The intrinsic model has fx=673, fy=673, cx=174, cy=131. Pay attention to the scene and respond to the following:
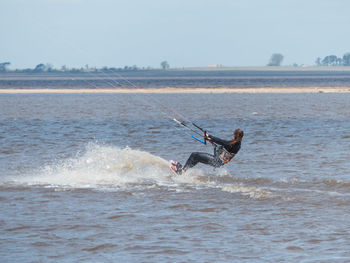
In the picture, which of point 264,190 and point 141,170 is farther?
point 141,170

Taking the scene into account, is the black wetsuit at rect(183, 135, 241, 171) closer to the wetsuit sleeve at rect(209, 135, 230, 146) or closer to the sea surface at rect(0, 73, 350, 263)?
the wetsuit sleeve at rect(209, 135, 230, 146)

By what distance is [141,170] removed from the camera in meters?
18.2

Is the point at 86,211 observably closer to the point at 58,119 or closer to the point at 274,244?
the point at 274,244

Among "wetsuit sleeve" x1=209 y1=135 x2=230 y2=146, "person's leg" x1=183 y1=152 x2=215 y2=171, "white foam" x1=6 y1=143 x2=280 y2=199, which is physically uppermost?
"wetsuit sleeve" x1=209 y1=135 x2=230 y2=146

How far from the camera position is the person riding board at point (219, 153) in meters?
16.0

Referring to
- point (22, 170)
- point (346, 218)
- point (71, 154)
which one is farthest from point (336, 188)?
point (71, 154)

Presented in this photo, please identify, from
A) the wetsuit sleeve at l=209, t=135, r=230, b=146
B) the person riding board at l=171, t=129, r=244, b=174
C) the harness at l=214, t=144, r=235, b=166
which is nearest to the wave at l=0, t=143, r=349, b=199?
the person riding board at l=171, t=129, r=244, b=174

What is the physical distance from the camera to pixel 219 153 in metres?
16.5

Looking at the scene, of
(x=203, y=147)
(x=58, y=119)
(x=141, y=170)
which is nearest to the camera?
(x=141, y=170)

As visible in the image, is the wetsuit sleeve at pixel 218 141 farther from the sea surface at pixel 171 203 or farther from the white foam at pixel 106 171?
the white foam at pixel 106 171

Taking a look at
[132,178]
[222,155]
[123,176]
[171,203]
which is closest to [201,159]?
[222,155]

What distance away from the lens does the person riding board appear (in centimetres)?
1599

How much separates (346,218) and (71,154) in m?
12.2

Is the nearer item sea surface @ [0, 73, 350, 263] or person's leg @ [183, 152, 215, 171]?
sea surface @ [0, 73, 350, 263]
